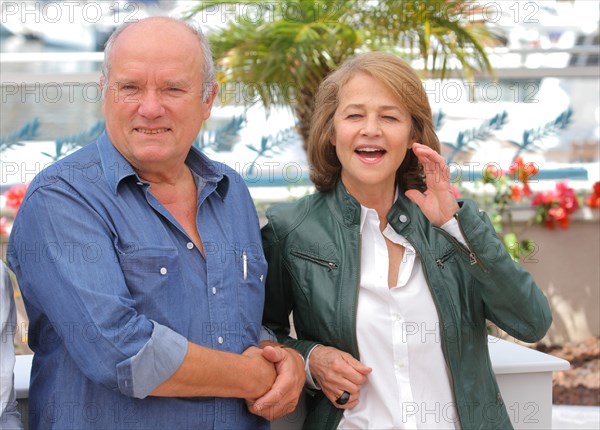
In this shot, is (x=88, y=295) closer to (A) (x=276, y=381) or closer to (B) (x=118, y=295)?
(B) (x=118, y=295)

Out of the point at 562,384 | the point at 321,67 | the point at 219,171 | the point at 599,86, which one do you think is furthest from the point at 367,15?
the point at 219,171

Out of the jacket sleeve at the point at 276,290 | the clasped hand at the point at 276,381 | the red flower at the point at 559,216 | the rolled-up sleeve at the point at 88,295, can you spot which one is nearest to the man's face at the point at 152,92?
the rolled-up sleeve at the point at 88,295

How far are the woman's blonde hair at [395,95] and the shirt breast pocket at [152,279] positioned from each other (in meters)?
0.70

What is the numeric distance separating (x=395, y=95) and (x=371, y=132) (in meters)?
0.14

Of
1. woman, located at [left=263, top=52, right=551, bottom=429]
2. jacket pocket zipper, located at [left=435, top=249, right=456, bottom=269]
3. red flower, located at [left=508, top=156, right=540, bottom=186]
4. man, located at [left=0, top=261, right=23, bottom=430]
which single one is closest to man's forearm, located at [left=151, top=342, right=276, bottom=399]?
woman, located at [left=263, top=52, right=551, bottom=429]

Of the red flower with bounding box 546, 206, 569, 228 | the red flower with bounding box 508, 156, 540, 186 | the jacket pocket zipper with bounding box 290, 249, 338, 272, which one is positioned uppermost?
the jacket pocket zipper with bounding box 290, 249, 338, 272

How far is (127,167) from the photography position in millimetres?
2113

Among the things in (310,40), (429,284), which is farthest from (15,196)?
(429,284)

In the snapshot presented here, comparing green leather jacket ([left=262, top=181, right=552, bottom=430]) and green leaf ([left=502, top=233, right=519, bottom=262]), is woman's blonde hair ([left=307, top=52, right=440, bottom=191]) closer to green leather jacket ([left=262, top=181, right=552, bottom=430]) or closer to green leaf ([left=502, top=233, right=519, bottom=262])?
green leather jacket ([left=262, top=181, right=552, bottom=430])

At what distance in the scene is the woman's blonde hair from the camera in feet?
7.87

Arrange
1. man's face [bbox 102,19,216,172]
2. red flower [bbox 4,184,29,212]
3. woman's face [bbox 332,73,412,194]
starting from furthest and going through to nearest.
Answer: red flower [bbox 4,184,29,212] < woman's face [bbox 332,73,412,194] < man's face [bbox 102,19,216,172]

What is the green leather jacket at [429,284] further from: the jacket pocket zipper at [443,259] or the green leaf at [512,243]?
the green leaf at [512,243]

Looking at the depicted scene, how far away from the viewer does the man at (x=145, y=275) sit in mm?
1912

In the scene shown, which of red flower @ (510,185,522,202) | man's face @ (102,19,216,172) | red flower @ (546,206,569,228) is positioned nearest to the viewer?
man's face @ (102,19,216,172)
